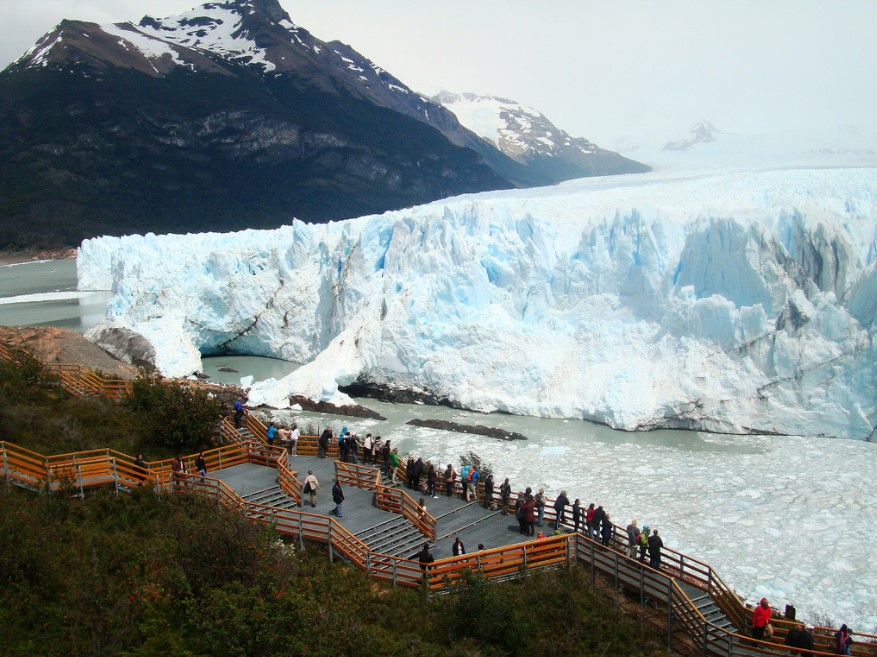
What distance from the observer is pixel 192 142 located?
275 ft

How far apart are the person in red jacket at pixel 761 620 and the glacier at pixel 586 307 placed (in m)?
9.12

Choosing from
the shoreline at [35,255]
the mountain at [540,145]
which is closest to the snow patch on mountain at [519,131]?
the mountain at [540,145]

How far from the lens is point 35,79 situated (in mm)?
83125

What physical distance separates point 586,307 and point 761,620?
40.4 feet

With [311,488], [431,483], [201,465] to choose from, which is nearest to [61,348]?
[201,465]

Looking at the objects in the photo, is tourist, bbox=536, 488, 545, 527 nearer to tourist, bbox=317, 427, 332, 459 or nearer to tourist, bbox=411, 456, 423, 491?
tourist, bbox=411, 456, 423, 491

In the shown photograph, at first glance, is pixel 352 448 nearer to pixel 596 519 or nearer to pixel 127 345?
pixel 596 519

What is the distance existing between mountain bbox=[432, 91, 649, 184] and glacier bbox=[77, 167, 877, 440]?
3417 inches

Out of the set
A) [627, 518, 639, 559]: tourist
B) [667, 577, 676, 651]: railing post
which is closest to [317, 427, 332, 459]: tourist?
[627, 518, 639, 559]: tourist

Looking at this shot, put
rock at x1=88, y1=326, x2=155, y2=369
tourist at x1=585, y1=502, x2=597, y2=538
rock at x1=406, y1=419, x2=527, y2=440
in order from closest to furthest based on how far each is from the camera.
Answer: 1. tourist at x1=585, y1=502, x2=597, y2=538
2. rock at x1=406, y1=419, x2=527, y2=440
3. rock at x1=88, y1=326, x2=155, y2=369

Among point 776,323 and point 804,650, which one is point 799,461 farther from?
point 804,650

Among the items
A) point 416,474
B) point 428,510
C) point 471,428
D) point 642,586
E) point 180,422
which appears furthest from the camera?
point 471,428

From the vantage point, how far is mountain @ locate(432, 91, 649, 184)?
396 ft

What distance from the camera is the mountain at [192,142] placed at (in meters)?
73.6
